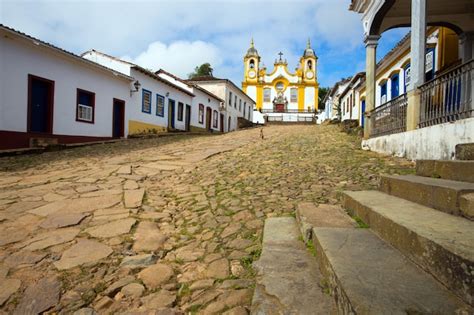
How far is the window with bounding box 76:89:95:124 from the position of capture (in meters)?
12.8

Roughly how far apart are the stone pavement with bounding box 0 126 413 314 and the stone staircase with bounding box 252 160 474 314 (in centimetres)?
54

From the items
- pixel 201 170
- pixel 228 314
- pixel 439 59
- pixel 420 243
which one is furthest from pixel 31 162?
pixel 439 59

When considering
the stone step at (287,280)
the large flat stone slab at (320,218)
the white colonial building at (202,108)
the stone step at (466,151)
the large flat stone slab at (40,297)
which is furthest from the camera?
the white colonial building at (202,108)

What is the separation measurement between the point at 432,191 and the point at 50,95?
→ 42.4 ft

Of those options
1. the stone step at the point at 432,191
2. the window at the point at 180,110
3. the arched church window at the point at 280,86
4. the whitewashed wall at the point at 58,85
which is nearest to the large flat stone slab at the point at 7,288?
the stone step at the point at 432,191

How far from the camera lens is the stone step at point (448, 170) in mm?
2797

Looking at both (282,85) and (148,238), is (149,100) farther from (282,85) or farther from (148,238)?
(282,85)

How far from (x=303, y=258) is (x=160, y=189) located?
10.2 ft

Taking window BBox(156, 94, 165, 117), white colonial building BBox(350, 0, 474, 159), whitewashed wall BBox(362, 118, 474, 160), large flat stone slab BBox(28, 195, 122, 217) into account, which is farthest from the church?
large flat stone slab BBox(28, 195, 122, 217)

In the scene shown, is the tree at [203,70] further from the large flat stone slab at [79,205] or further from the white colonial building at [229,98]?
the large flat stone slab at [79,205]

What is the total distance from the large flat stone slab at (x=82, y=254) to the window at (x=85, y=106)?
37.5 ft

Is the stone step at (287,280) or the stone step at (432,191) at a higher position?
the stone step at (432,191)

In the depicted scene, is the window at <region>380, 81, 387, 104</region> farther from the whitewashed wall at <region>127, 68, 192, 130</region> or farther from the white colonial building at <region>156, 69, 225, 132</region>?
the white colonial building at <region>156, 69, 225, 132</region>

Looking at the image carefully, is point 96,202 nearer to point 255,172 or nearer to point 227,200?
point 227,200
